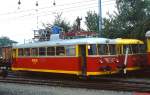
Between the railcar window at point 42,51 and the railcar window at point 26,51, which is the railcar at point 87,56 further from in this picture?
the railcar window at point 26,51

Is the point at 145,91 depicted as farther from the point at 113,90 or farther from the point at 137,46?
the point at 137,46

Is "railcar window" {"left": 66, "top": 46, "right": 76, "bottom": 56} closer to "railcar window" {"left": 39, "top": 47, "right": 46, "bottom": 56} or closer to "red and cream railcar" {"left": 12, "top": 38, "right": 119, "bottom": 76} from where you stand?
"red and cream railcar" {"left": 12, "top": 38, "right": 119, "bottom": 76}

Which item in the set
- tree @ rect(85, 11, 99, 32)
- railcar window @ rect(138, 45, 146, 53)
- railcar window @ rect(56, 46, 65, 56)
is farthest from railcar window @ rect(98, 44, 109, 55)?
tree @ rect(85, 11, 99, 32)

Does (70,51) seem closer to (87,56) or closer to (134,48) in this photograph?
(87,56)

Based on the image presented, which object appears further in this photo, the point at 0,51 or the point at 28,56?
the point at 0,51

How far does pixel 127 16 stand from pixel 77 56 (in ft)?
41.8

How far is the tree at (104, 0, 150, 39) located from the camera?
35312mm

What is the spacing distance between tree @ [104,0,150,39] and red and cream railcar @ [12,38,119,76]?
885 centimetres

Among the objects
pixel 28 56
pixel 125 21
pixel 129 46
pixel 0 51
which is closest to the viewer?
pixel 129 46

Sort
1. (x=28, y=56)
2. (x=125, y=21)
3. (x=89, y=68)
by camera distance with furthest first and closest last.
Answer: (x=125, y=21) → (x=28, y=56) → (x=89, y=68)

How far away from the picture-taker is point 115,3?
37.7m

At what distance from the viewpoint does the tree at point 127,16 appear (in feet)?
116

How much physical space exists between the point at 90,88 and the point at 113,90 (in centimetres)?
162

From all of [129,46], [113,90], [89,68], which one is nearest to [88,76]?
[89,68]
